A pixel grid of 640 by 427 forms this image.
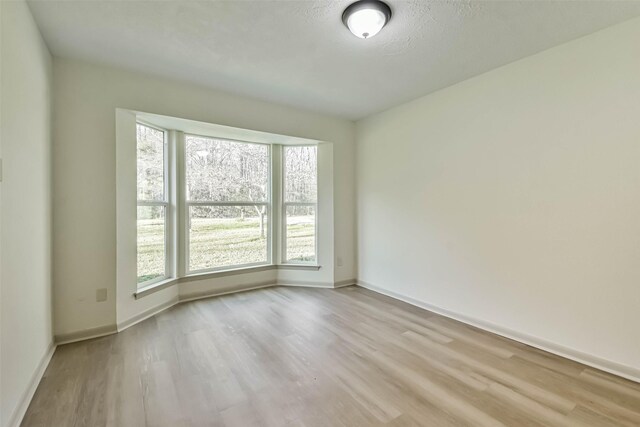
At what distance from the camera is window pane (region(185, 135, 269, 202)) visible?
3854 mm

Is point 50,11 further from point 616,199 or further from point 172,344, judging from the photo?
point 616,199

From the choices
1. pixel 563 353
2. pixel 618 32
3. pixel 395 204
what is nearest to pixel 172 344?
pixel 395 204

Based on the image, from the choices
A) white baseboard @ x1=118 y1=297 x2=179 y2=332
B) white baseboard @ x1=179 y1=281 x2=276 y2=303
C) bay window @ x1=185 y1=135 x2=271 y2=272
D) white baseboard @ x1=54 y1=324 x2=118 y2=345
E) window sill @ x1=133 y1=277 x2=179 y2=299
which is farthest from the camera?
bay window @ x1=185 y1=135 x2=271 y2=272

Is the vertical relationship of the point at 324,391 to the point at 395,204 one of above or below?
below

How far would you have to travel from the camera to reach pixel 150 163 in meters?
3.40

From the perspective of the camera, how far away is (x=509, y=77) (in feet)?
8.89

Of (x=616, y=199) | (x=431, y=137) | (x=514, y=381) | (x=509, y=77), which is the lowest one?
(x=514, y=381)

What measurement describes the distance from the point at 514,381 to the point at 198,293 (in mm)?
3479

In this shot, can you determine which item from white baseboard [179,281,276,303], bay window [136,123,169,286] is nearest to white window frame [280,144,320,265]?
white baseboard [179,281,276,303]

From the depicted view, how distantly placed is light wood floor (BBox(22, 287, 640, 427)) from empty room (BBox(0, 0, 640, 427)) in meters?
0.02

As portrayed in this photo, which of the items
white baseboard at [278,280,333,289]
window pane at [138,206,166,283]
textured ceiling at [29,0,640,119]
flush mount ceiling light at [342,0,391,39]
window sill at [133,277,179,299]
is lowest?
white baseboard at [278,280,333,289]

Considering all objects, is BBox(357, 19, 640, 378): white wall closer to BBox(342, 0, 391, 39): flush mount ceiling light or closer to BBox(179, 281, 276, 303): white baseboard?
BBox(342, 0, 391, 39): flush mount ceiling light

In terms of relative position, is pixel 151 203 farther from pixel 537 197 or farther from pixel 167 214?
pixel 537 197

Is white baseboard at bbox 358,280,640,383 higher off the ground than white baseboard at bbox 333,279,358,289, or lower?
lower
